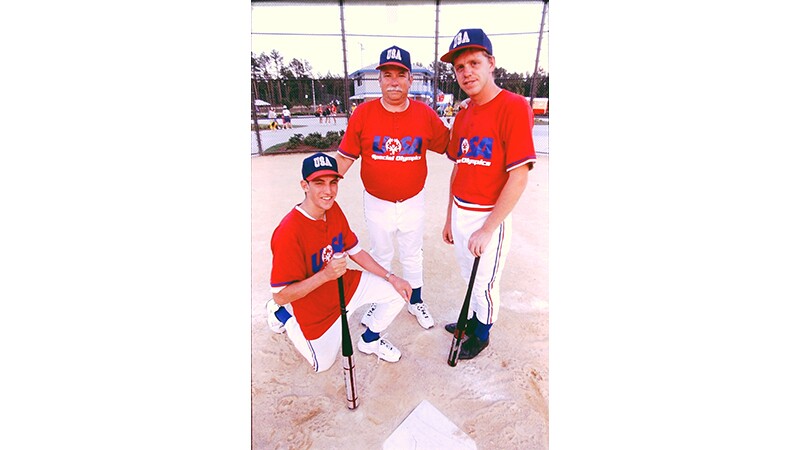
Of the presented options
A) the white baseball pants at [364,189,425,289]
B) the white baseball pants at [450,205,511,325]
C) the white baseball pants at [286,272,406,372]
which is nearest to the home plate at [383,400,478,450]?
the white baseball pants at [286,272,406,372]

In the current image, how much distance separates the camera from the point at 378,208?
2234 millimetres

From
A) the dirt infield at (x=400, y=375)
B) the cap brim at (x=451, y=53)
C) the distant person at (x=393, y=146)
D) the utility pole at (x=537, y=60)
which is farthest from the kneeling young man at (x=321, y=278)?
the utility pole at (x=537, y=60)

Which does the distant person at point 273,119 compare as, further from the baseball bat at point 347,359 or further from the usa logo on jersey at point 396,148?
the baseball bat at point 347,359

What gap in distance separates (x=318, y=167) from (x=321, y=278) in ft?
1.78

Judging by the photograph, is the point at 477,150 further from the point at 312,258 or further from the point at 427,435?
the point at 427,435

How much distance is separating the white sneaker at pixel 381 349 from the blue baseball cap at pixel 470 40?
5.55ft

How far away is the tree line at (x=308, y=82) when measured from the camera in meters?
1.95

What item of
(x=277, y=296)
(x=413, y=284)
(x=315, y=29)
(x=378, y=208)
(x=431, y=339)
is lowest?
(x=431, y=339)

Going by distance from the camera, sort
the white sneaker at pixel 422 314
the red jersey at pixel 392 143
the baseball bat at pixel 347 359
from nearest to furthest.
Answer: the baseball bat at pixel 347 359 < the red jersey at pixel 392 143 < the white sneaker at pixel 422 314

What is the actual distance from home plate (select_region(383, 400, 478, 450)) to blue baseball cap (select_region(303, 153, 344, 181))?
132 centimetres

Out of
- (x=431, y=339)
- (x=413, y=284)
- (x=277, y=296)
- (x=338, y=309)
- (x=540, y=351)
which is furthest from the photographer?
(x=413, y=284)
